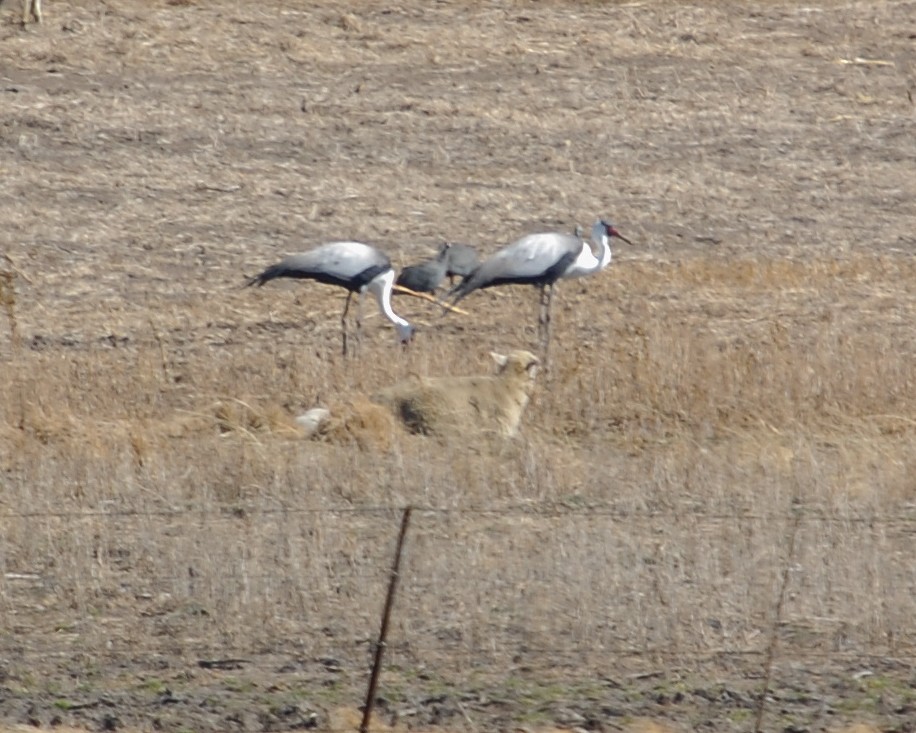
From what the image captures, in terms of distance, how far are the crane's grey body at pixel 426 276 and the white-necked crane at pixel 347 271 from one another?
61 centimetres

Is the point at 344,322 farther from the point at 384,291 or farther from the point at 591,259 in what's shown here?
the point at 591,259

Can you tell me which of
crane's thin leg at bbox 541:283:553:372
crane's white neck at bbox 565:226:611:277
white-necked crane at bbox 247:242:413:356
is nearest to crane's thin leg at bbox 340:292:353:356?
white-necked crane at bbox 247:242:413:356

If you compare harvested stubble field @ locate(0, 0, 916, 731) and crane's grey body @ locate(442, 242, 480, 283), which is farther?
crane's grey body @ locate(442, 242, 480, 283)

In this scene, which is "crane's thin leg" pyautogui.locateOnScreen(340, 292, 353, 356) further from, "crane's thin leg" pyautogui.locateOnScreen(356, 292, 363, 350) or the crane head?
the crane head

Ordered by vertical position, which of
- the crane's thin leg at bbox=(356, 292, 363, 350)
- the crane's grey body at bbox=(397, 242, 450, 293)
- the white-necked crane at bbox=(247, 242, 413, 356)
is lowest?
the crane's thin leg at bbox=(356, 292, 363, 350)

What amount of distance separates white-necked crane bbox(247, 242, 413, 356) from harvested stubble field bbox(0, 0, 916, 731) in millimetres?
413

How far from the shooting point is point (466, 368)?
12.5m

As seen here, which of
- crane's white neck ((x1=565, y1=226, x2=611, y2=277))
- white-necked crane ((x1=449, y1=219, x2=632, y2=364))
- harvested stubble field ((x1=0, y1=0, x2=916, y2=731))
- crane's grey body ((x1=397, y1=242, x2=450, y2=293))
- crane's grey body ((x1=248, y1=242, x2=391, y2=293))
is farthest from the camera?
crane's grey body ((x1=397, y1=242, x2=450, y2=293))

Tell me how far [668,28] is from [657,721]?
16508 millimetres

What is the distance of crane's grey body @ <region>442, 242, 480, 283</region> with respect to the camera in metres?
14.7

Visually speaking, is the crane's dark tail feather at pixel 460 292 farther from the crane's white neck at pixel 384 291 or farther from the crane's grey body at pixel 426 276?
the crane's white neck at pixel 384 291

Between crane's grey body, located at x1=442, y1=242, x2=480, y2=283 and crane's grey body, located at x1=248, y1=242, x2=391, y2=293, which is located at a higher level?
crane's grey body, located at x1=248, y1=242, x2=391, y2=293

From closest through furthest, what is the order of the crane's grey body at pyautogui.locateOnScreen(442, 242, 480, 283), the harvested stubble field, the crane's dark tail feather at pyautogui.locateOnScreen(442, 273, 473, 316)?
the harvested stubble field, the crane's dark tail feather at pyautogui.locateOnScreen(442, 273, 473, 316), the crane's grey body at pyautogui.locateOnScreen(442, 242, 480, 283)

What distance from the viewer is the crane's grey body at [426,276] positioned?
1448 centimetres
